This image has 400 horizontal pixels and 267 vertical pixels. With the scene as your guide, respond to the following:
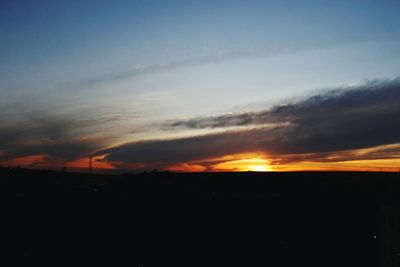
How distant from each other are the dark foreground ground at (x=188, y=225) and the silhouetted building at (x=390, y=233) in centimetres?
481

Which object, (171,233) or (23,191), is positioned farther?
(23,191)

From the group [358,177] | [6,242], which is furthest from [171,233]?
[358,177]

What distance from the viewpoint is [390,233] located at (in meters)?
54.9

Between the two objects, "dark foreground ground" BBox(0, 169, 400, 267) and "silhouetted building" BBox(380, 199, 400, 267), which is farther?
"dark foreground ground" BBox(0, 169, 400, 267)

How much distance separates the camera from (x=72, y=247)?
207ft

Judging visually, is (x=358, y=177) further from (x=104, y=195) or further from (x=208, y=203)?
(x=104, y=195)

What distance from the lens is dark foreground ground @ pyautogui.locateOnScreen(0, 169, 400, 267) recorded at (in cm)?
6134

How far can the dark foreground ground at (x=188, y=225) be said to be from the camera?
61.3 m

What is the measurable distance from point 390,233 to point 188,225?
34.5m

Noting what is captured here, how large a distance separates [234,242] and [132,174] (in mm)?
62357

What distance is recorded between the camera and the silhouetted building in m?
53.7

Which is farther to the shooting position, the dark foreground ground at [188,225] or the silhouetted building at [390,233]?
the dark foreground ground at [188,225]

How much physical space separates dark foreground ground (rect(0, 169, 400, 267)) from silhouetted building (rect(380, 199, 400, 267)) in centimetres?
481

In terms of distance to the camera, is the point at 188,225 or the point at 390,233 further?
the point at 188,225
